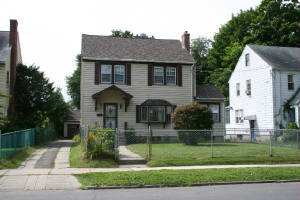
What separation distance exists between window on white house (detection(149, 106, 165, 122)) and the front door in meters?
2.55

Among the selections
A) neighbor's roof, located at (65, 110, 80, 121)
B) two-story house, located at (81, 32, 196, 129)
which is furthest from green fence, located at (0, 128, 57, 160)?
neighbor's roof, located at (65, 110, 80, 121)

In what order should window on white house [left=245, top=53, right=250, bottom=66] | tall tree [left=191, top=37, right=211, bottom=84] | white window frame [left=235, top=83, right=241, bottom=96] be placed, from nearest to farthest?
window on white house [left=245, top=53, right=250, bottom=66]
white window frame [left=235, top=83, right=241, bottom=96]
tall tree [left=191, top=37, right=211, bottom=84]

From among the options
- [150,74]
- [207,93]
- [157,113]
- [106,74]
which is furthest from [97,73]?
[207,93]

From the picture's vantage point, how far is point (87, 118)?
74.9ft

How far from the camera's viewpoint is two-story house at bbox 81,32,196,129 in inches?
906

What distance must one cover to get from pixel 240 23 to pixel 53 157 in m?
41.0

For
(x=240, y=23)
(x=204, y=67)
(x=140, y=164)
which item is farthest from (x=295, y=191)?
(x=204, y=67)

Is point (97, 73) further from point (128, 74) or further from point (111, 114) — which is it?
point (111, 114)

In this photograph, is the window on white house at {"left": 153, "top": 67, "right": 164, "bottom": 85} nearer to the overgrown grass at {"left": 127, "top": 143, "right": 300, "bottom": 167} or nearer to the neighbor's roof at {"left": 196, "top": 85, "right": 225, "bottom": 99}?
the neighbor's roof at {"left": 196, "top": 85, "right": 225, "bottom": 99}

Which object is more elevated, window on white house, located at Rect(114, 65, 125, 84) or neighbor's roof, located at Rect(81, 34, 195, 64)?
neighbor's roof, located at Rect(81, 34, 195, 64)

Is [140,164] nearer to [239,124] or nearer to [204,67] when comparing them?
[239,124]

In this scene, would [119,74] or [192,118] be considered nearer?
[192,118]

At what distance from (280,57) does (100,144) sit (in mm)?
22302

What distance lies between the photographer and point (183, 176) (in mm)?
10867
